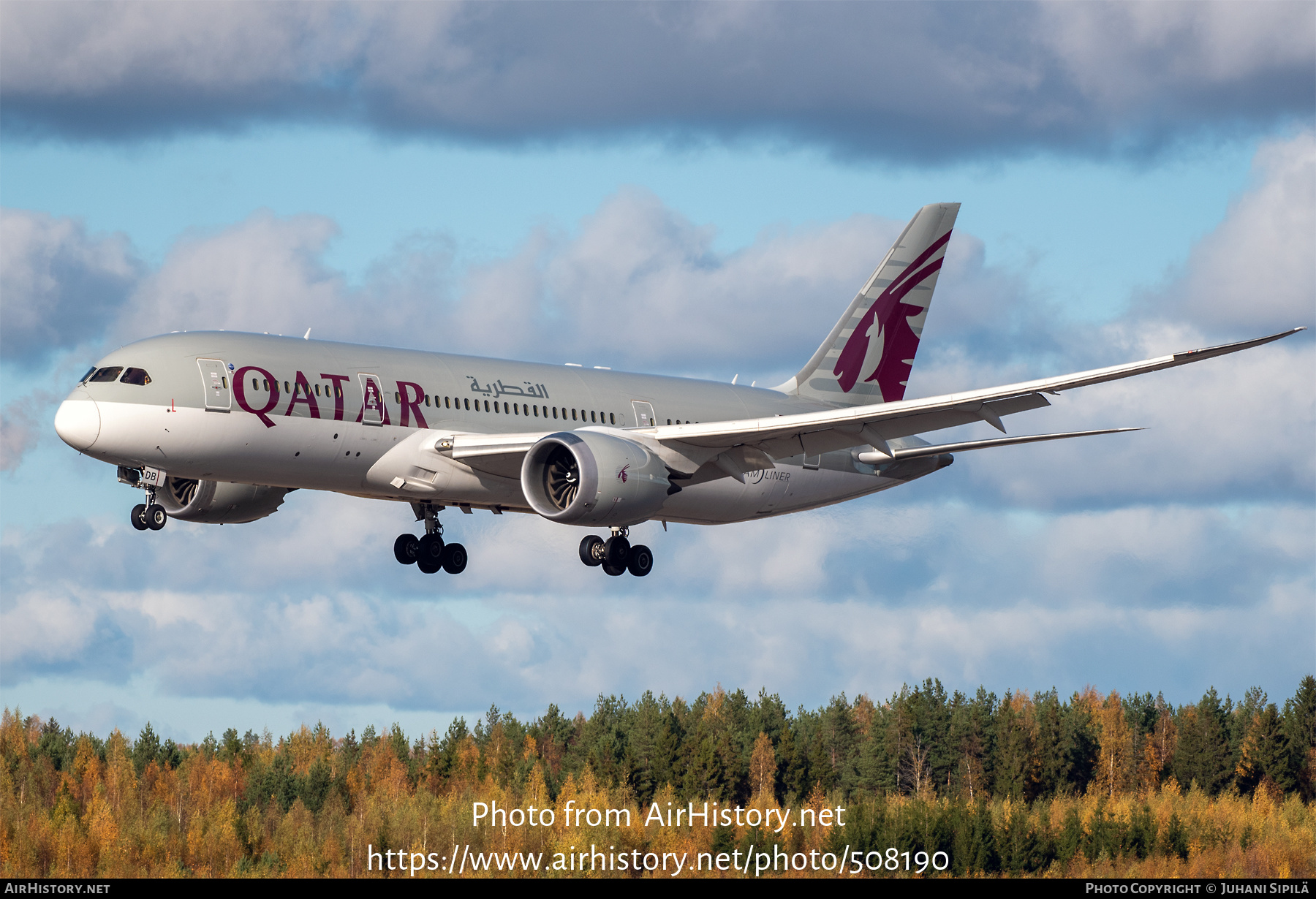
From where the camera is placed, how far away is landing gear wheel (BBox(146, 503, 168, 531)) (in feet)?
130

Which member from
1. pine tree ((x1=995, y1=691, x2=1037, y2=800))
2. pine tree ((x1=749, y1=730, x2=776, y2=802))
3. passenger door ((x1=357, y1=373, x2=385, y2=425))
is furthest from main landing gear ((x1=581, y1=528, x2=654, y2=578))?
pine tree ((x1=995, y1=691, x2=1037, y2=800))

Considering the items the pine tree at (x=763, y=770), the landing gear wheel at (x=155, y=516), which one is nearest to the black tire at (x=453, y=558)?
the landing gear wheel at (x=155, y=516)

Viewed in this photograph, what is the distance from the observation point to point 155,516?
131 ft

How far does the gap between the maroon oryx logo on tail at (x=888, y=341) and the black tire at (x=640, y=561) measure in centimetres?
1200

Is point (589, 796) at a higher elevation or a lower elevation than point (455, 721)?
lower

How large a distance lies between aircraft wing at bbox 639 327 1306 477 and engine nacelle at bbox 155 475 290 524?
12495 mm

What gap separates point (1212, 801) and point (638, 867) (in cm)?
4804

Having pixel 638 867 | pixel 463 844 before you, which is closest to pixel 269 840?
pixel 463 844

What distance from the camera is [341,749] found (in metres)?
163

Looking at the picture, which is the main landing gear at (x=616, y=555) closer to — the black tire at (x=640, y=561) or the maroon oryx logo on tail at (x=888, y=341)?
the black tire at (x=640, y=561)
